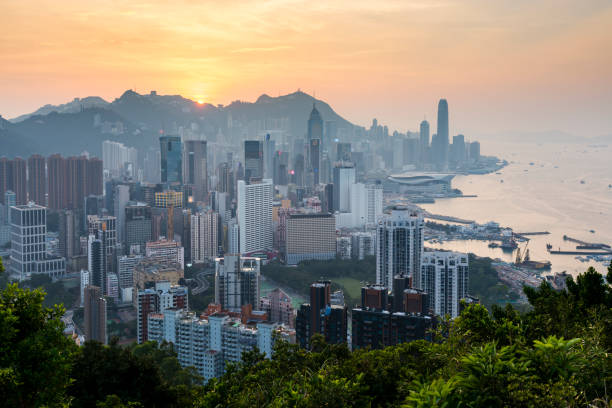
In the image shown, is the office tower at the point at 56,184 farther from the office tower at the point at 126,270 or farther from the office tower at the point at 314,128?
the office tower at the point at 314,128

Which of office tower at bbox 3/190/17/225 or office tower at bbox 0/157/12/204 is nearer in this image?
office tower at bbox 3/190/17/225

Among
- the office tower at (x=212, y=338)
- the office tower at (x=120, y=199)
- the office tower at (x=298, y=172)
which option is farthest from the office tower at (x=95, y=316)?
the office tower at (x=298, y=172)

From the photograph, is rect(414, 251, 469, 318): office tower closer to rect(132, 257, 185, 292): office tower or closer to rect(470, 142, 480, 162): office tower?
rect(132, 257, 185, 292): office tower

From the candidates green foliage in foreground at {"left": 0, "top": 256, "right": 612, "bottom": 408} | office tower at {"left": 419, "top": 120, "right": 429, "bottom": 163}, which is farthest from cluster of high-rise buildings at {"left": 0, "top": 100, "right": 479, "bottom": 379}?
office tower at {"left": 419, "top": 120, "right": 429, "bottom": 163}

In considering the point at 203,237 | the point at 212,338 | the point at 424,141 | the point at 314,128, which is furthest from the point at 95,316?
the point at 424,141

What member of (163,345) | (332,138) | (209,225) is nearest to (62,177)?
(209,225)

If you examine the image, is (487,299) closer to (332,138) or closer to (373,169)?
(373,169)
